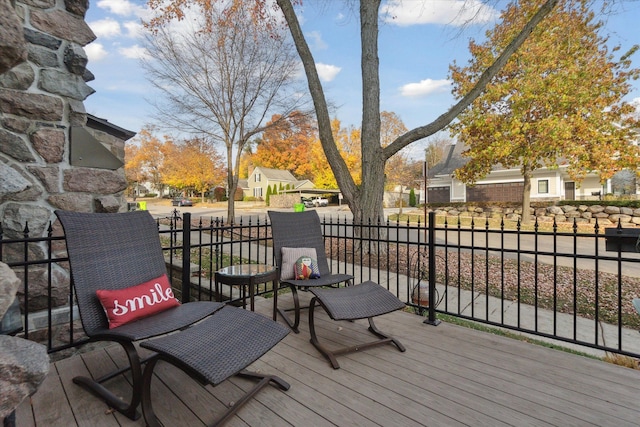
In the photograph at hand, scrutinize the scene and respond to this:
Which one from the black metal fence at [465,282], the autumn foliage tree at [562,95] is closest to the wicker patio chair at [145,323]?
the black metal fence at [465,282]

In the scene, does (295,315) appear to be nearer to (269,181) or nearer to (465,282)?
(465,282)

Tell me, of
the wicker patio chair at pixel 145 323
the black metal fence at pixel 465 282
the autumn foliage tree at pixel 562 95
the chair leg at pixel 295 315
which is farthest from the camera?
the autumn foliage tree at pixel 562 95

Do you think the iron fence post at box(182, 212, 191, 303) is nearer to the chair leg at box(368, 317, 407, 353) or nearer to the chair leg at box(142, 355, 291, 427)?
the chair leg at box(142, 355, 291, 427)

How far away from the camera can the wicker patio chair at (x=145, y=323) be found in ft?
5.11

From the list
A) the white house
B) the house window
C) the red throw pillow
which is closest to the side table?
the red throw pillow

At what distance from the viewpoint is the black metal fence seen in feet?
8.21

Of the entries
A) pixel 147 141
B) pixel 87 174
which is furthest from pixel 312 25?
pixel 147 141

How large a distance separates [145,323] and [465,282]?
194 inches

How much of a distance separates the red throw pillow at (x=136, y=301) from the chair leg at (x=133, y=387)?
293 mm

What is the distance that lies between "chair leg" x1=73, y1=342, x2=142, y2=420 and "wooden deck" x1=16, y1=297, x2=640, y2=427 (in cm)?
4

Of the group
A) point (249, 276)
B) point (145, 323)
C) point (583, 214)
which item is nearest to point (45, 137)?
point (145, 323)

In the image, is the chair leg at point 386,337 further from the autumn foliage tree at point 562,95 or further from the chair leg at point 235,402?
the autumn foliage tree at point 562,95

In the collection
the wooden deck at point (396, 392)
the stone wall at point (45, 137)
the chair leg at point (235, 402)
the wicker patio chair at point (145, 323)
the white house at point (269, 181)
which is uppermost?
the white house at point (269, 181)

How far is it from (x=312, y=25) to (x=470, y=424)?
8616mm
